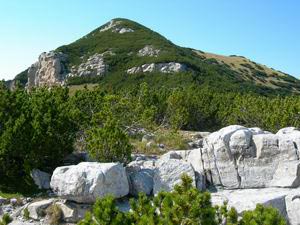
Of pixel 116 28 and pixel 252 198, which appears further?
pixel 116 28

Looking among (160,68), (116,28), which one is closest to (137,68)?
(160,68)

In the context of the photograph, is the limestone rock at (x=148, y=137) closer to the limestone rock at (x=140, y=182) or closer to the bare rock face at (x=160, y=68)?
the limestone rock at (x=140, y=182)

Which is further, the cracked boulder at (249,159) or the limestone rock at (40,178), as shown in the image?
the limestone rock at (40,178)

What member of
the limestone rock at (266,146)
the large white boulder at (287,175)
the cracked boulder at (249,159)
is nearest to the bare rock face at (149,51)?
the cracked boulder at (249,159)

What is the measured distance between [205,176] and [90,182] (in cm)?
570

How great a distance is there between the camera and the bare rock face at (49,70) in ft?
333

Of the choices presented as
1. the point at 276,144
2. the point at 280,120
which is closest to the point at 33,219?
the point at 276,144

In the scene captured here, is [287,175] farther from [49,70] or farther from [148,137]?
[49,70]

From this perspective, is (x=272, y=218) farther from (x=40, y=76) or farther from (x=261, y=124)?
(x=40, y=76)

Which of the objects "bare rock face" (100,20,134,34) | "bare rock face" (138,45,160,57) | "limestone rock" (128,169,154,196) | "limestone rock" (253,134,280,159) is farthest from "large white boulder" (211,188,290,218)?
"bare rock face" (100,20,134,34)

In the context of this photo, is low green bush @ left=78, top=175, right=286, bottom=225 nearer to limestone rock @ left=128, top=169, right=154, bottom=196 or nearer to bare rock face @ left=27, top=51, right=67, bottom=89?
limestone rock @ left=128, top=169, right=154, bottom=196

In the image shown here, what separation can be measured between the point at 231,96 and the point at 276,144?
33.9 metres

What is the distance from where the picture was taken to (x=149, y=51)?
343 feet

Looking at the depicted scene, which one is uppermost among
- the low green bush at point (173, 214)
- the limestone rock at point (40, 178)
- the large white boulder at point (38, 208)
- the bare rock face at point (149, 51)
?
the bare rock face at point (149, 51)
